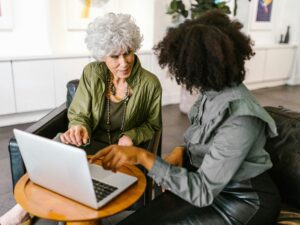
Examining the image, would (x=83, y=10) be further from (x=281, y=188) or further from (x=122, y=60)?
(x=281, y=188)

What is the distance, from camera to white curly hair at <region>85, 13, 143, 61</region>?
67.7 inches

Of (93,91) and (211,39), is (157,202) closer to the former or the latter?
(211,39)

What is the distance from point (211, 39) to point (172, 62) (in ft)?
0.53

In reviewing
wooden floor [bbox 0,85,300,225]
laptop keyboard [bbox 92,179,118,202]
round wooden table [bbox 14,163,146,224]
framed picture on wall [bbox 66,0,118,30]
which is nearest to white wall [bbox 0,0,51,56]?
framed picture on wall [bbox 66,0,118,30]

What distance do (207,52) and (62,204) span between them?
2.44ft

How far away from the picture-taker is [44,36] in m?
3.61

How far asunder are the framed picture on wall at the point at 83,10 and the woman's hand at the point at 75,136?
2.42 metres

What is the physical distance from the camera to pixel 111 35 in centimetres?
172

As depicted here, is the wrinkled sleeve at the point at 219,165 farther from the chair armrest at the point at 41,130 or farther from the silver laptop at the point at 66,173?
the chair armrest at the point at 41,130

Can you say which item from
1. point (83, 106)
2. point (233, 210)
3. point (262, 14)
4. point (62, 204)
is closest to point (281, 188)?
point (233, 210)

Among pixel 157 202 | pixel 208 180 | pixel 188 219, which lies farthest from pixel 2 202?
pixel 208 180

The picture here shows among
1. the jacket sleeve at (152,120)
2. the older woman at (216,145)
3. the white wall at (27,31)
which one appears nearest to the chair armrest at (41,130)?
the jacket sleeve at (152,120)

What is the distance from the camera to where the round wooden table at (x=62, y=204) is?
108 cm

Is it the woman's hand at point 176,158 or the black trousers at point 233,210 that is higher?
the woman's hand at point 176,158
